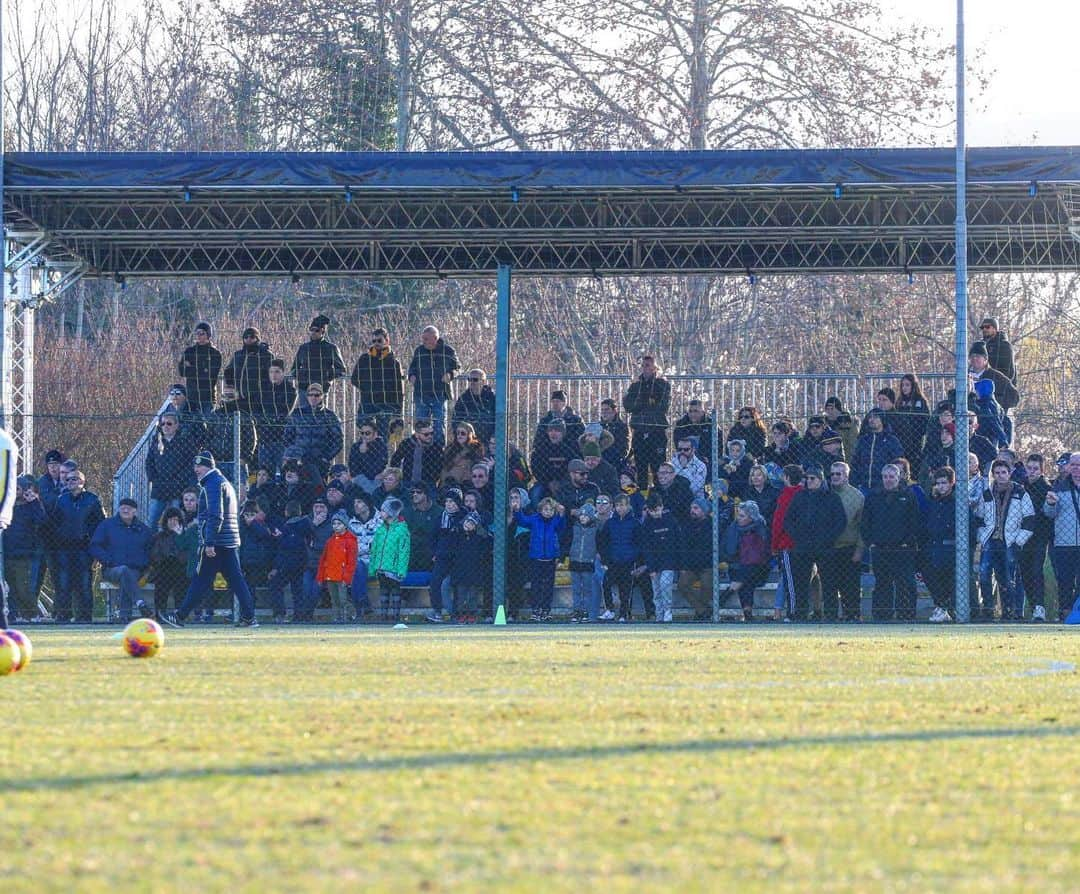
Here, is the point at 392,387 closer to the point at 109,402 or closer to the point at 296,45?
the point at 109,402

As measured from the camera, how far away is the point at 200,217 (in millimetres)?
25422

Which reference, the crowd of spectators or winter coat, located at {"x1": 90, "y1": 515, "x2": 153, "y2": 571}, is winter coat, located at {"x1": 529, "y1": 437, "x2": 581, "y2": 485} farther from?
winter coat, located at {"x1": 90, "y1": 515, "x2": 153, "y2": 571}

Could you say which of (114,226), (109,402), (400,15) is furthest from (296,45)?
(114,226)

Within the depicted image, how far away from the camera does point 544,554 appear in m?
21.5

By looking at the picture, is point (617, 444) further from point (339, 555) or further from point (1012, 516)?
point (1012, 516)

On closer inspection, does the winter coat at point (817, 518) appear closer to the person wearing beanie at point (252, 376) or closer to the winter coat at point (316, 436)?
the winter coat at point (316, 436)

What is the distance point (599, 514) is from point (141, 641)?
31.5 ft

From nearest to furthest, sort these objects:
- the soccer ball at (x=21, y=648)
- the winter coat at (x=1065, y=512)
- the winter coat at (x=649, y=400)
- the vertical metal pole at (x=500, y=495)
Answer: the soccer ball at (x=21, y=648) < the winter coat at (x=1065, y=512) < the vertical metal pole at (x=500, y=495) < the winter coat at (x=649, y=400)

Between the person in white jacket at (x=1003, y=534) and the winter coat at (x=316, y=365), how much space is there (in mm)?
8945

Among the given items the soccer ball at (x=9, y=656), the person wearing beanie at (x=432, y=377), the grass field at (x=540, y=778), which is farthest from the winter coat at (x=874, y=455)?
the soccer ball at (x=9, y=656)

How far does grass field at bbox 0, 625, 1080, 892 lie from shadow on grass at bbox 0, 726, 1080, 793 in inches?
0.9

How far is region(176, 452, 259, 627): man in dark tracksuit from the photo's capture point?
707 inches

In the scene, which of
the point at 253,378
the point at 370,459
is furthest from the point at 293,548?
the point at 253,378

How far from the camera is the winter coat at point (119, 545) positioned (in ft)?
70.9
